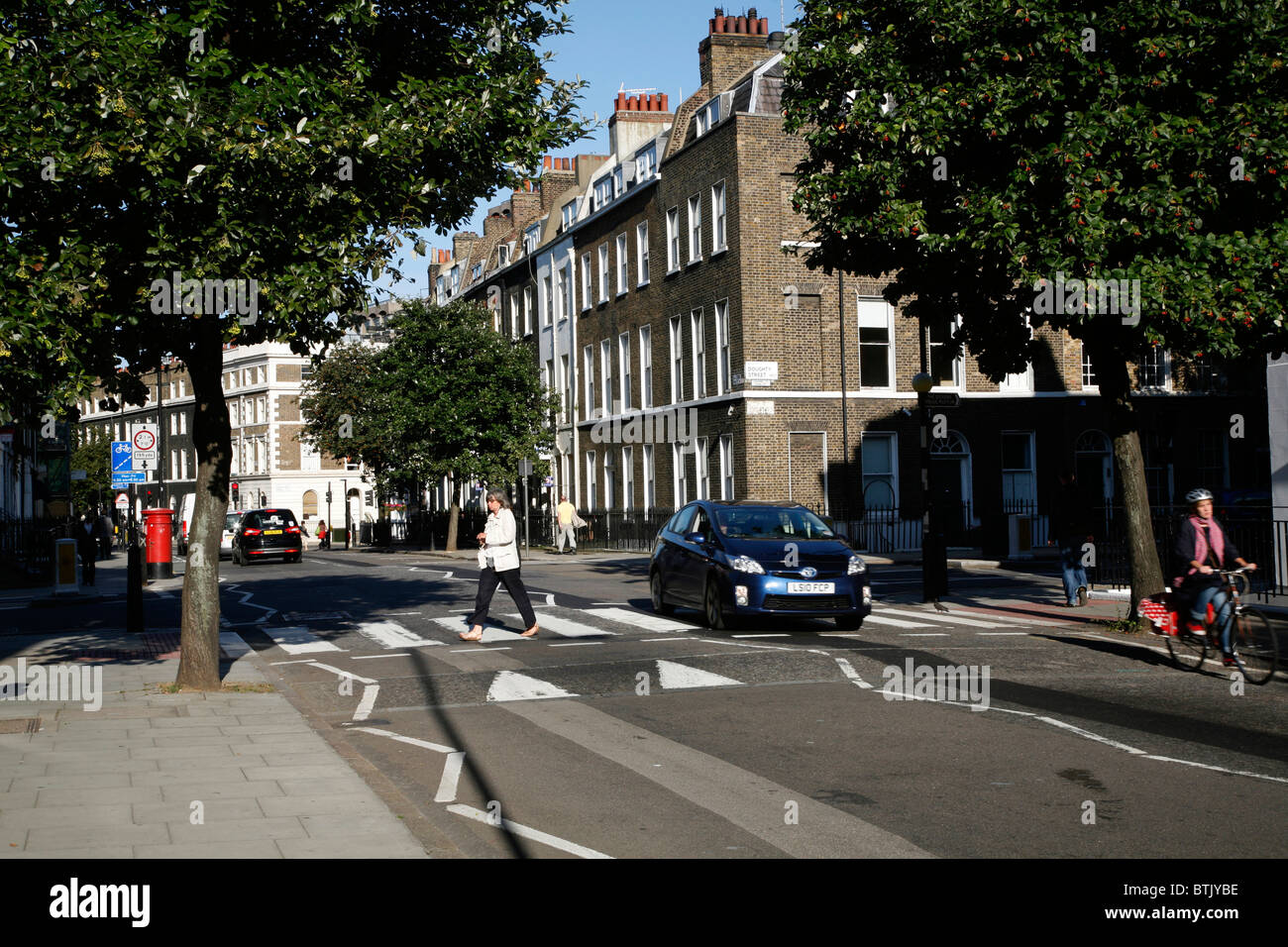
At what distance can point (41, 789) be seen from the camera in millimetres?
7316

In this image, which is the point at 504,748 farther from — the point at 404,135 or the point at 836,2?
the point at 836,2

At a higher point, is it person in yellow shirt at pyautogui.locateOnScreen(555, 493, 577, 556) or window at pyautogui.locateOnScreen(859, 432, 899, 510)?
window at pyautogui.locateOnScreen(859, 432, 899, 510)

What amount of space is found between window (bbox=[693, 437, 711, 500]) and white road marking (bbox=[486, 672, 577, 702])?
2676 centimetres

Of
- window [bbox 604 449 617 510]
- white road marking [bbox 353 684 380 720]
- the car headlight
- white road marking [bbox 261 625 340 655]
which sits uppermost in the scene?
window [bbox 604 449 617 510]

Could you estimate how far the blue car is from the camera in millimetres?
15438

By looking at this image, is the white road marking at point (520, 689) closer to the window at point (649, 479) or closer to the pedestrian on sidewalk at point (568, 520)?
the pedestrian on sidewalk at point (568, 520)

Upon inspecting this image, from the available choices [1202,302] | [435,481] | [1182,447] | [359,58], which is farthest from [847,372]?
[359,58]

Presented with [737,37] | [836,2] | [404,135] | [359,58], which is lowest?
[404,135]

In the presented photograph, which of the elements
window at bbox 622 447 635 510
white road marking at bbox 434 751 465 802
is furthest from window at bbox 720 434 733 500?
white road marking at bbox 434 751 465 802

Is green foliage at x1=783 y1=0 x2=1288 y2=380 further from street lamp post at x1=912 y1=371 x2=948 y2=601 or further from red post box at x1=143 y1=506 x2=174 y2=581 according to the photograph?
red post box at x1=143 y1=506 x2=174 y2=581

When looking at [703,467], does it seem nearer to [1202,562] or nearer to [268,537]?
[268,537]

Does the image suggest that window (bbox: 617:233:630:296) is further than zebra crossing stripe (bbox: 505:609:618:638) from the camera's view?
Yes
